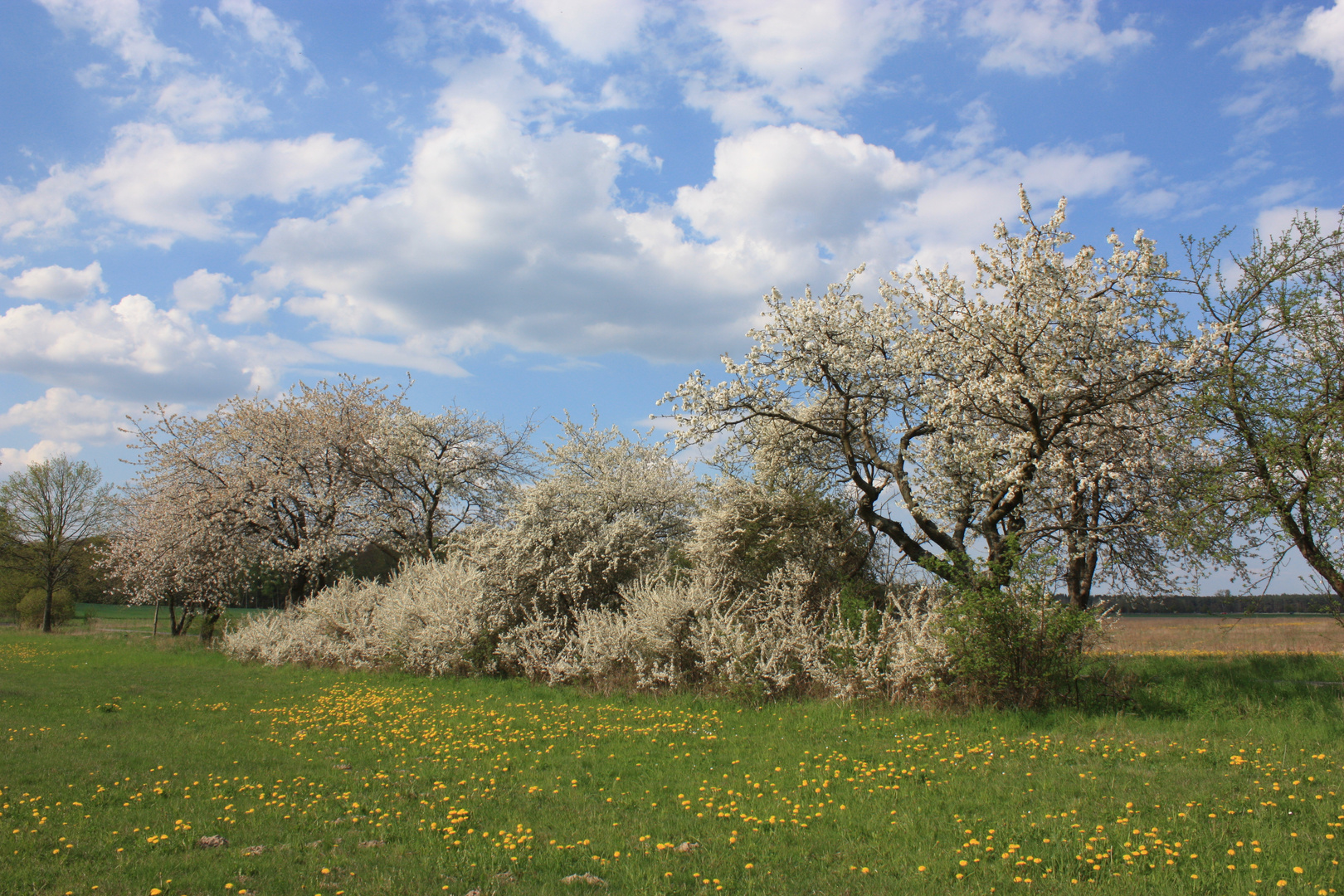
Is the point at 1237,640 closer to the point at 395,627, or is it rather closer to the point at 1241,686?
the point at 1241,686

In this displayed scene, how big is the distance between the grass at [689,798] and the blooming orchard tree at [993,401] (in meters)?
3.18

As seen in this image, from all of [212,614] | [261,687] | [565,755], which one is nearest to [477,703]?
[565,755]

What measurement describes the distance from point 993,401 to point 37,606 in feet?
160

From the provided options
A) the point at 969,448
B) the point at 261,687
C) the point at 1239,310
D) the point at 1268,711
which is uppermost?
the point at 1239,310

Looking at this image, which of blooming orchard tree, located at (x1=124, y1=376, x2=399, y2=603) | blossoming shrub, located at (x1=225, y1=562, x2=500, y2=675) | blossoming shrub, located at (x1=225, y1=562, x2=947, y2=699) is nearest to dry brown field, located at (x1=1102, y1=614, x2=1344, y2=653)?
blossoming shrub, located at (x1=225, y1=562, x2=947, y2=699)

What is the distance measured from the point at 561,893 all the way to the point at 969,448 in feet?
34.2

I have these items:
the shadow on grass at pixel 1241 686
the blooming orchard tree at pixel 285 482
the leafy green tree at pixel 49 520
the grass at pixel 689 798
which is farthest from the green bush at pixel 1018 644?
the leafy green tree at pixel 49 520

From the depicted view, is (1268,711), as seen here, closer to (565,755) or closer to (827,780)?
(827,780)

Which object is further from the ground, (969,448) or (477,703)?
(969,448)

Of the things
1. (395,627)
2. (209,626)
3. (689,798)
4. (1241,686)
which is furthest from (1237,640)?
(209,626)

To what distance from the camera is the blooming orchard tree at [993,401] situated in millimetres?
11875

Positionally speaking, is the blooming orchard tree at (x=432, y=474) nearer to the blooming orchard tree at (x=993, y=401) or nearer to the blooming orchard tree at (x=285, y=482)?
the blooming orchard tree at (x=285, y=482)

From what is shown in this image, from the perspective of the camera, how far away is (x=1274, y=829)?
5.38 meters

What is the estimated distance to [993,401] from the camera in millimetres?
12352
